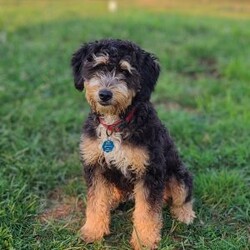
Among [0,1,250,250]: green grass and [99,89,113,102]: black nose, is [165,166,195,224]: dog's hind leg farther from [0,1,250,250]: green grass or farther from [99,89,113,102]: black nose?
[99,89,113,102]: black nose

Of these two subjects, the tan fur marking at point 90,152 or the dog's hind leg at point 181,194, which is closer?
the tan fur marking at point 90,152

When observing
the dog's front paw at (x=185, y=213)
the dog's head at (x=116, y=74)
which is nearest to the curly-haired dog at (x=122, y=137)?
the dog's head at (x=116, y=74)

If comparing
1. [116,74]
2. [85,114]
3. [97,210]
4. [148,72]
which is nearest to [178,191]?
[97,210]

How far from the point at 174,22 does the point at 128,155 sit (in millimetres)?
8036

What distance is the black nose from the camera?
3686 mm

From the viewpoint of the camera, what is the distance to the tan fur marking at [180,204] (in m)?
4.39

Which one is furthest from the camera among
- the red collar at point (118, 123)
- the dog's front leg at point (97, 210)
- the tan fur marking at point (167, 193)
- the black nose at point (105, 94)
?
the tan fur marking at point (167, 193)

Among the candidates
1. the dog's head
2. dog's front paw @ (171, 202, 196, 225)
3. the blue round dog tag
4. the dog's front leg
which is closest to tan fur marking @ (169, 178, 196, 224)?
dog's front paw @ (171, 202, 196, 225)

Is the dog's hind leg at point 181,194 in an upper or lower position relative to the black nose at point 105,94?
lower

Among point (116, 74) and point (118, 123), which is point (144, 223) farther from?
point (116, 74)

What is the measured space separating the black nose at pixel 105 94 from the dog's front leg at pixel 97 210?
2.18 feet

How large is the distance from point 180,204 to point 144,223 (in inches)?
22.0

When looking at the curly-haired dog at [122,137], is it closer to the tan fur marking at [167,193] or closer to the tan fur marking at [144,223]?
the tan fur marking at [144,223]

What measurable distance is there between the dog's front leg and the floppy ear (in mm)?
769
